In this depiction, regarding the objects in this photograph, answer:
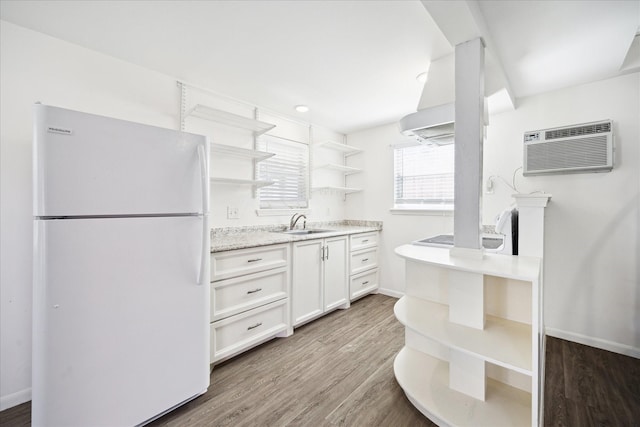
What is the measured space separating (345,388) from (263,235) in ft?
4.83

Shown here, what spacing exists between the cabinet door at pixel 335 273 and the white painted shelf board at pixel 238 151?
3.67ft

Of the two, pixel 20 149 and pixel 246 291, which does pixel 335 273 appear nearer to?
pixel 246 291

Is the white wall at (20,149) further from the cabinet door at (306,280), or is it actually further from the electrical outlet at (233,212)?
the cabinet door at (306,280)

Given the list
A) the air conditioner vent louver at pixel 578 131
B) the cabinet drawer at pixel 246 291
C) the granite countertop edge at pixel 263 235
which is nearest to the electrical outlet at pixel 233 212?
the granite countertop edge at pixel 263 235

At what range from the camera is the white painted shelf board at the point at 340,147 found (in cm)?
341

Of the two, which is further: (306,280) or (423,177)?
(423,177)

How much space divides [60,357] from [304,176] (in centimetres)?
274

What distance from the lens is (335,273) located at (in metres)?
2.95

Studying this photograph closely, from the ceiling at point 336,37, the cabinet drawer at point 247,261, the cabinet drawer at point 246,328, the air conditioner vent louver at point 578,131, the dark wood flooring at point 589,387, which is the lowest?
the dark wood flooring at point 589,387

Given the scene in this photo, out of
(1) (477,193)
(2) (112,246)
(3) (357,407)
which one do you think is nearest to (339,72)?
(1) (477,193)

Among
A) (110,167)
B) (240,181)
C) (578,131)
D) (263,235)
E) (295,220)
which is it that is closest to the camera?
(110,167)

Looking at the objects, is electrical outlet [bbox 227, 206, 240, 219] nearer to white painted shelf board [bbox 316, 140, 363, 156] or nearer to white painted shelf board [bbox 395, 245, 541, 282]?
white painted shelf board [bbox 316, 140, 363, 156]

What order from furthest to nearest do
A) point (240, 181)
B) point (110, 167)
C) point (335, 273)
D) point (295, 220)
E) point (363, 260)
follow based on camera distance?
1. point (363, 260)
2. point (295, 220)
3. point (335, 273)
4. point (240, 181)
5. point (110, 167)

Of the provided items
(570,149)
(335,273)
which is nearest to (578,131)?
(570,149)
